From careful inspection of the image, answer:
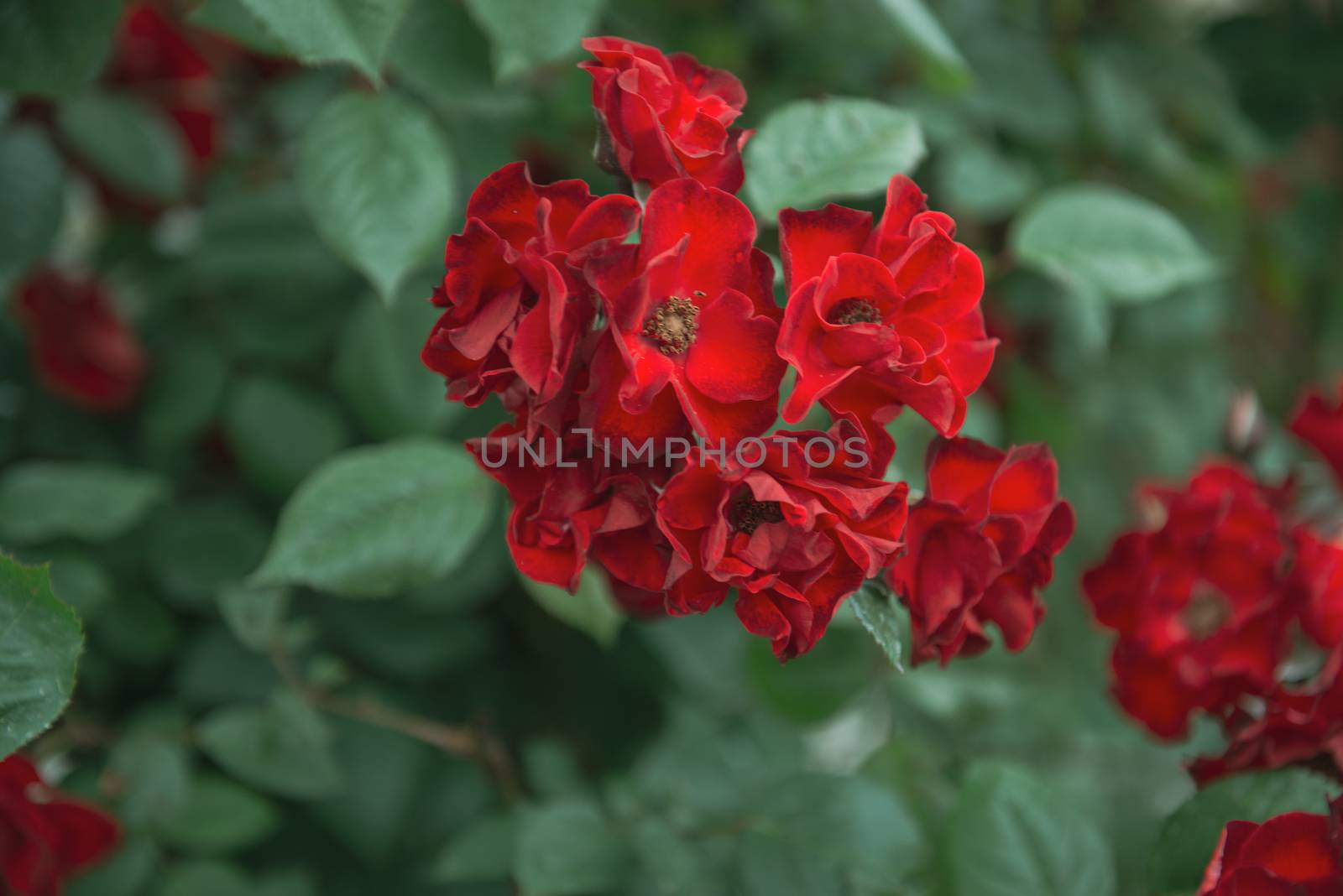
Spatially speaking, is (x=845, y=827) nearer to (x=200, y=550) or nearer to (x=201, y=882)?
(x=201, y=882)

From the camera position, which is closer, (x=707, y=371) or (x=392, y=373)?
(x=707, y=371)

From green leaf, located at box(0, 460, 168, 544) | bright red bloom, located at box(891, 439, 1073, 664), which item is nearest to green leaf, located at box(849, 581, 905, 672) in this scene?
bright red bloom, located at box(891, 439, 1073, 664)

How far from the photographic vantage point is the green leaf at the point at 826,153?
562 millimetres

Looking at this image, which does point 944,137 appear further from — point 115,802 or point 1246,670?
point 115,802

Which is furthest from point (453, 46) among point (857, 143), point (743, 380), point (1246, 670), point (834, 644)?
point (1246, 670)

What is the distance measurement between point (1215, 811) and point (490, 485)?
0.45m

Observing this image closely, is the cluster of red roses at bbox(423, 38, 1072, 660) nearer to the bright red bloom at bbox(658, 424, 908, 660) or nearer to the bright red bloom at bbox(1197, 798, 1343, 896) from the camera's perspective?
the bright red bloom at bbox(658, 424, 908, 660)

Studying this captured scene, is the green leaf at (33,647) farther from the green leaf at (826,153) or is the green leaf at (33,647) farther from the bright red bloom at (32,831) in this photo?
the green leaf at (826,153)

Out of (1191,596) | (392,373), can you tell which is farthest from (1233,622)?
(392,373)

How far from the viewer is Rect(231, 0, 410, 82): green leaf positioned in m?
0.52

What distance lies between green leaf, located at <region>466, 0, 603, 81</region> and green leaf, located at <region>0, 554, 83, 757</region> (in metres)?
0.36

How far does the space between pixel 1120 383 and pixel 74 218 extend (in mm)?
1380

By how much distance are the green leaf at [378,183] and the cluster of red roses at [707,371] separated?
205 millimetres

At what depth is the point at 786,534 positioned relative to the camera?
407 mm
